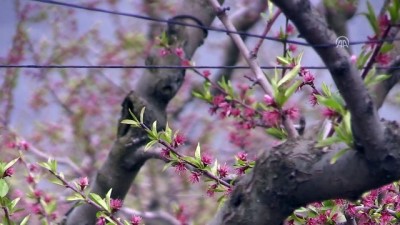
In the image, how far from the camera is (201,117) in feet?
18.6

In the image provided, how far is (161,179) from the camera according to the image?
5547mm

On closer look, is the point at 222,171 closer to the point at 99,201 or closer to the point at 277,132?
the point at 277,132

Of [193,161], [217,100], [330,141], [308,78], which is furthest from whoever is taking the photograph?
[217,100]

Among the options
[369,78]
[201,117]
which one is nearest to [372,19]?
[369,78]

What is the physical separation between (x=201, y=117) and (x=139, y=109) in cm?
262

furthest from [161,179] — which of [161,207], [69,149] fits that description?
[69,149]

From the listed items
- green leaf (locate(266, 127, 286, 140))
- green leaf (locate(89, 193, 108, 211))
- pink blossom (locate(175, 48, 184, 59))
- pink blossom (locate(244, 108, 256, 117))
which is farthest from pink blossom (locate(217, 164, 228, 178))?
pink blossom (locate(175, 48, 184, 59))

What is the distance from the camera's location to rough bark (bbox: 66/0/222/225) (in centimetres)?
309

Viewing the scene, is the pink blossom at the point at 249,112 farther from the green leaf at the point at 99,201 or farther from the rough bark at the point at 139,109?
the green leaf at the point at 99,201

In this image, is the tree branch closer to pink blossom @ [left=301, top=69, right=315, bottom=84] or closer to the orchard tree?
the orchard tree

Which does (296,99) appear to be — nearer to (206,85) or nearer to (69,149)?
(69,149)

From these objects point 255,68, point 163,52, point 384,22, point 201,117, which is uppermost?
point 384,22

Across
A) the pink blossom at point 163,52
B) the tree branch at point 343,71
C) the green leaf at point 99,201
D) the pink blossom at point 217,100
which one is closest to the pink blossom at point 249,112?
the pink blossom at point 217,100

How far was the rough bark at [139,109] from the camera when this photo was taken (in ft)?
10.1
